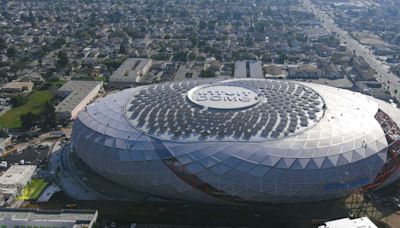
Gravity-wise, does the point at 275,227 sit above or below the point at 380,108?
below

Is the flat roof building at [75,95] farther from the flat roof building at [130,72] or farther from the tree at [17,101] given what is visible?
the tree at [17,101]

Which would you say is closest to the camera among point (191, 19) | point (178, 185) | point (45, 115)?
point (178, 185)

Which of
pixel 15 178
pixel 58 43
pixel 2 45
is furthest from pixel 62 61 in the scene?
pixel 15 178

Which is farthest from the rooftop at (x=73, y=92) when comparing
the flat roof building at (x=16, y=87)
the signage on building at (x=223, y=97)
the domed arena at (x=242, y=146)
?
the signage on building at (x=223, y=97)

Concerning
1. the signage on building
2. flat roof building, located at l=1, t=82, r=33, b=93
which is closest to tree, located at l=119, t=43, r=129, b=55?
flat roof building, located at l=1, t=82, r=33, b=93

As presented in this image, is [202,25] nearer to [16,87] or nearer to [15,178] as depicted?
[16,87]

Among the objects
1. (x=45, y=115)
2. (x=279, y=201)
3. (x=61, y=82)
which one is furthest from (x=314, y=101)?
(x=61, y=82)

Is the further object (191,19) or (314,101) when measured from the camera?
(191,19)

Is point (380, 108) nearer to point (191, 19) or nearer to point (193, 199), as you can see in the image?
point (193, 199)
